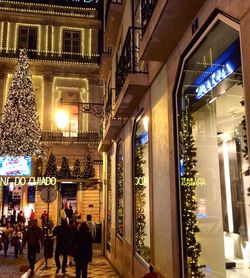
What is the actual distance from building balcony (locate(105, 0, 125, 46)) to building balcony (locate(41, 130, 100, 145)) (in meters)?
15.0

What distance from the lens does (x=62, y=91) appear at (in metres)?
27.8

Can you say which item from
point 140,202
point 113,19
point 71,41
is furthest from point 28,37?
point 140,202

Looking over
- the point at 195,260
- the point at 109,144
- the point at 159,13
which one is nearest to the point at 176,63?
the point at 159,13

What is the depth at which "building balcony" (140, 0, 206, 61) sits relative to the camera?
429 centimetres

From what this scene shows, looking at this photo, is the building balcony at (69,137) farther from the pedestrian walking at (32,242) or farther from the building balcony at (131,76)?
the building balcony at (131,76)

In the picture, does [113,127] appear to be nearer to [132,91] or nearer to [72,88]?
[132,91]

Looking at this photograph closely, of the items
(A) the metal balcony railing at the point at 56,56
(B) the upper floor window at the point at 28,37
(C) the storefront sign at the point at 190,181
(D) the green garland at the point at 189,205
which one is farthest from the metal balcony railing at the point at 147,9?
(B) the upper floor window at the point at 28,37

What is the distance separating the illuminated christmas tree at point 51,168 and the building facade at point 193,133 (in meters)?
17.3

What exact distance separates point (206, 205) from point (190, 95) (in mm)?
1899

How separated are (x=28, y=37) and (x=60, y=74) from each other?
3.95 metres

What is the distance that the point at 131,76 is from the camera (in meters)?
6.97

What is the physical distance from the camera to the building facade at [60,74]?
26.6 m

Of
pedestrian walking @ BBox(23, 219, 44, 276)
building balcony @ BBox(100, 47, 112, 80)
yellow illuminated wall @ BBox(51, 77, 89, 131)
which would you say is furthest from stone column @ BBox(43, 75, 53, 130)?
pedestrian walking @ BBox(23, 219, 44, 276)

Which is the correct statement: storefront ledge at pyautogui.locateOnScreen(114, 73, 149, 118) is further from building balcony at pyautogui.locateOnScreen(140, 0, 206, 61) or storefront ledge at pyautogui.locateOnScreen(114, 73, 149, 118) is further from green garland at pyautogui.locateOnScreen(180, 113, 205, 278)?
green garland at pyautogui.locateOnScreen(180, 113, 205, 278)
